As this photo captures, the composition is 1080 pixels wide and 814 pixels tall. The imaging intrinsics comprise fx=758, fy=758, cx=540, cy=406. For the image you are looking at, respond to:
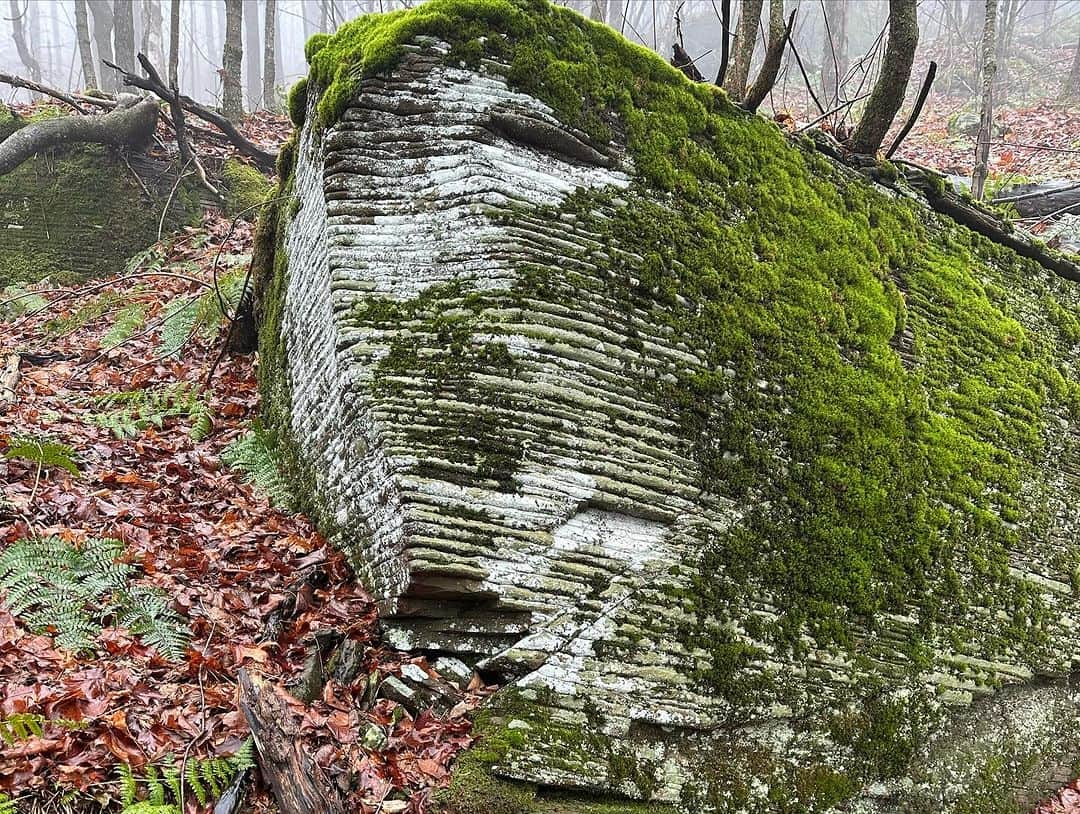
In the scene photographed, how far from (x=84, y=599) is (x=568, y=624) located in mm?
2269

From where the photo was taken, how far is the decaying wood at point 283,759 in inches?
107

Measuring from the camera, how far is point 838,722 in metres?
3.58

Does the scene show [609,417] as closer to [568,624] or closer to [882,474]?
[568,624]

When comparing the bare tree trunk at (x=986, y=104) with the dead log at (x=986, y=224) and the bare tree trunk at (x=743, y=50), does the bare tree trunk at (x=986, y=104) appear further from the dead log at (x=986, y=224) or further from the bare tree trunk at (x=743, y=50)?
the bare tree trunk at (x=743, y=50)

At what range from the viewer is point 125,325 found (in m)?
7.05

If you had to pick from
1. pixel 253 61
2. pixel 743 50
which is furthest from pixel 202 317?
pixel 253 61

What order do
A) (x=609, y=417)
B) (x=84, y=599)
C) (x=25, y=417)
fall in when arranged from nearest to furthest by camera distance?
1. (x=84, y=599)
2. (x=609, y=417)
3. (x=25, y=417)

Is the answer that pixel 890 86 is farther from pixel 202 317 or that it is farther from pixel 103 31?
pixel 103 31

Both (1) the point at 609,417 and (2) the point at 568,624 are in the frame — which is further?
(1) the point at 609,417

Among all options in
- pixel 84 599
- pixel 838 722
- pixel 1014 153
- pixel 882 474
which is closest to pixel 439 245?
pixel 84 599

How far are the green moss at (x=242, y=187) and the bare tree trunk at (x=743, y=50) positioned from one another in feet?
20.1

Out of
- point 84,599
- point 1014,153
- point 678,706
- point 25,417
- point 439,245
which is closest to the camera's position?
point 678,706

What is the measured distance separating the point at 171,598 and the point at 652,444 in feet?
8.23

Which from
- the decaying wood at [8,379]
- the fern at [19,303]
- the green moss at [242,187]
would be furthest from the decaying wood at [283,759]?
the green moss at [242,187]
